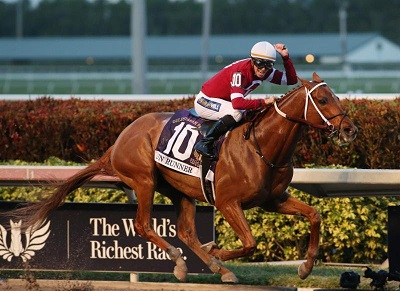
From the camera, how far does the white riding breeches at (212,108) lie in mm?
7453

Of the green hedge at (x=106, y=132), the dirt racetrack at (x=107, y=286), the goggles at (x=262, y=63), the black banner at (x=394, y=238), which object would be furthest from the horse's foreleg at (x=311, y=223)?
the green hedge at (x=106, y=132)

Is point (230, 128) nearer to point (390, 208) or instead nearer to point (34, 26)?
point (390, 208)

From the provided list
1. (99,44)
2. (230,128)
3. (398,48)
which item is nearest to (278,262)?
(230,128)

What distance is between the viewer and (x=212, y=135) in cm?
732

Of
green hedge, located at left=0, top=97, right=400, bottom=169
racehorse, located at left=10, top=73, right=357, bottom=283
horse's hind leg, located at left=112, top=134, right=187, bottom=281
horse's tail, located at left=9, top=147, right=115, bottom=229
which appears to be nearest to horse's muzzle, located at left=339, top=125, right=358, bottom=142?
racehorse, located at left=10, top=73, right=357, bottom=283

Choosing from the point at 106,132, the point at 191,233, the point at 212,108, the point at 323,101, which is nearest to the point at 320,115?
the point at 323,101

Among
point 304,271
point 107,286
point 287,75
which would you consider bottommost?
point 107,286

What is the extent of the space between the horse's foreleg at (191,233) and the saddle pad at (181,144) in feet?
1.57

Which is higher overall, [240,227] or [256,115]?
[256,115]

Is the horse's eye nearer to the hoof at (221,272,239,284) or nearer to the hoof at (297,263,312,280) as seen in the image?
the hoof at (297,263,312,280)

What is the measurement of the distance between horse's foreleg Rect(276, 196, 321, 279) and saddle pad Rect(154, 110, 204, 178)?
0.68m

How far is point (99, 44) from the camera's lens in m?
62.4

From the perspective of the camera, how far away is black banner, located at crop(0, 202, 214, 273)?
8336mm

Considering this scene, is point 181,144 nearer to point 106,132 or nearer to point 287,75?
point 287,75
